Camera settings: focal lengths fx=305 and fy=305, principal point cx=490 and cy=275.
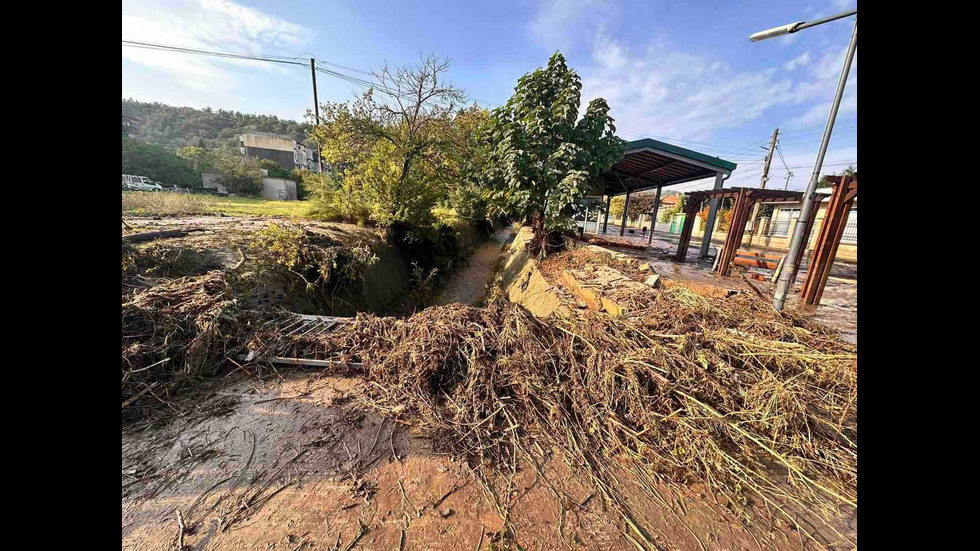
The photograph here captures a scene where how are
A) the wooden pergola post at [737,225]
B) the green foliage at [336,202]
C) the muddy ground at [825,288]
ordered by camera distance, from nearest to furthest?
the muddy ground at [825,288] → the wooden pergola post at [737,225] → the green foliage at [336,202]

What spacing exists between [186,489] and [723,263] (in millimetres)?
10837

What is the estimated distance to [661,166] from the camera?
→ 1207 centimetres

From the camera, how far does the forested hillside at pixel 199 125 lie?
55.9 m

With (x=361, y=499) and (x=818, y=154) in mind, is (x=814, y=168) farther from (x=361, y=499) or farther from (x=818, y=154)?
(x=361, y=499)

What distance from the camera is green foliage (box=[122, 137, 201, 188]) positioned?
27328 millimetres

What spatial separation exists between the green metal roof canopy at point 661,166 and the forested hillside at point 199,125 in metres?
61.7

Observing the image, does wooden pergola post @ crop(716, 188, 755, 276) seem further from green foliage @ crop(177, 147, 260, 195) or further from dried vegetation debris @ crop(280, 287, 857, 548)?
green foliage @ crop(177, 147, 260, 195)

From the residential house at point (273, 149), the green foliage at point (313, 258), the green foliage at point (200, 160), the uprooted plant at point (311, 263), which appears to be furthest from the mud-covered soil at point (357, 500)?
the residential house at point (273, 149)

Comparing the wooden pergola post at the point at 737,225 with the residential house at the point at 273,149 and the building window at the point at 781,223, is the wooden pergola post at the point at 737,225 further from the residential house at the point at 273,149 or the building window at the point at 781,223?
the residential house at the point at 273,149

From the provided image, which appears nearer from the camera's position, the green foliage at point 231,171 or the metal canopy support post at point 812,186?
the metal canopy support post at point 812,186

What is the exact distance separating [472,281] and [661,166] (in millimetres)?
8740

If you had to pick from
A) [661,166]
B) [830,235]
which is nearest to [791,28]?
[830,235]

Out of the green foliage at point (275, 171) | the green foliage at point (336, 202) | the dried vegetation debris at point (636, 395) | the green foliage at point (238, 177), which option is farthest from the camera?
the green foliage at point (275, 171)
